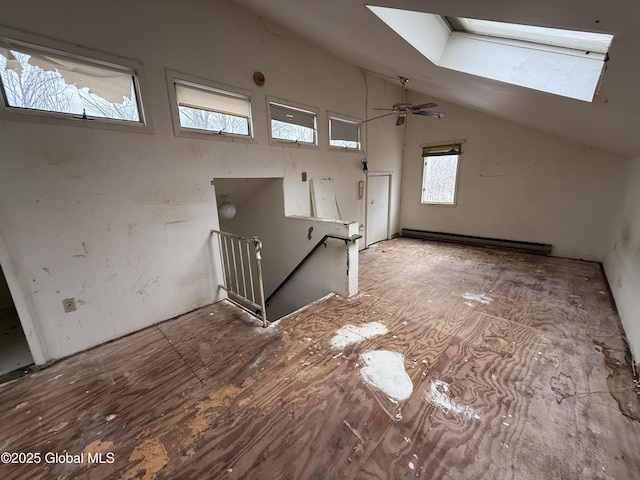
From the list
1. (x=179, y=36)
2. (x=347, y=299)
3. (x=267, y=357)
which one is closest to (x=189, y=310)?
(x=267, y=357)

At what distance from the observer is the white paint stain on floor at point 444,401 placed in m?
1.61

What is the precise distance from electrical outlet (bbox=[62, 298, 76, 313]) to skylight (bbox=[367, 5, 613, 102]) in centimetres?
348

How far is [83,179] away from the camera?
2156 millimetres

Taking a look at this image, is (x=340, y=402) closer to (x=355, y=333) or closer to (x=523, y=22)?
(x=355, y=333)

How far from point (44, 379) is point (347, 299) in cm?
287

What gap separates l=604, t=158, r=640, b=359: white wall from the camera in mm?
2309

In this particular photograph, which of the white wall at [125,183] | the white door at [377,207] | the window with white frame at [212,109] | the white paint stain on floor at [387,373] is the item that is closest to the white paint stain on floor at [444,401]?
the white paint stain on floor at [387,373]

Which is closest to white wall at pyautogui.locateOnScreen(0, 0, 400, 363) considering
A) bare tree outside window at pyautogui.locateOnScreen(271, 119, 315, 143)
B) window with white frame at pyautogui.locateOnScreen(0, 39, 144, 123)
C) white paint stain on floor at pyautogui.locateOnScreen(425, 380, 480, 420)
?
window with white frame at pyautogui.locateOnScreen(0, 39, 144, 123)

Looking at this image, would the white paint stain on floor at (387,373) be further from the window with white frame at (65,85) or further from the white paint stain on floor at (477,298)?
the window with white frame at (65,85)

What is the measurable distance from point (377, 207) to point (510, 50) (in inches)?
150

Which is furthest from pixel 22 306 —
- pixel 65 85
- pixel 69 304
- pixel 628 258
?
pixel 628 258

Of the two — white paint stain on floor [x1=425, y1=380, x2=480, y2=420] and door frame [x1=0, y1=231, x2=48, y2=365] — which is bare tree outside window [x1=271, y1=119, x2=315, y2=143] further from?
white paint stain on floor [x1=425, y1=380, x2=480, y2=420]

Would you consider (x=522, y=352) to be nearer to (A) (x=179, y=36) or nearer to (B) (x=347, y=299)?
(B) (x=347, y=299)

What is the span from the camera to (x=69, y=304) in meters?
2.20
